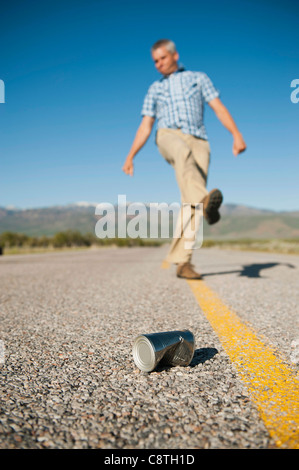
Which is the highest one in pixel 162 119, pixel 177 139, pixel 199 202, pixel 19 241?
pixel 162 119

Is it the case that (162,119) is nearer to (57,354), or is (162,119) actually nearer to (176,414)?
(57,354)

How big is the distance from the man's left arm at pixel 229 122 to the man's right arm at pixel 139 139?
899 millimetres

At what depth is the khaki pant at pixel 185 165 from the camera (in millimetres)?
4461

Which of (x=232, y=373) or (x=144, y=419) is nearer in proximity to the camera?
(x=144, y=419)

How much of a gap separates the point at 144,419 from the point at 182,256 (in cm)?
377

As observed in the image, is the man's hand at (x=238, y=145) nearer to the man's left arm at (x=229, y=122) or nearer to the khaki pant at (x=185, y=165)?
the man's left arm at (x=229, y=122)

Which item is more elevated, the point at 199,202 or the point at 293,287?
the point at 199,202

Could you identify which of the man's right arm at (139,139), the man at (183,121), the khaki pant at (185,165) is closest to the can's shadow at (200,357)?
the man at (183,121)

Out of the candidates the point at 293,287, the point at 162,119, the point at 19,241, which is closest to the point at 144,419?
the point at 293,287

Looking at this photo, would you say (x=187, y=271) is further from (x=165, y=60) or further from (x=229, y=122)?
(x=165, y=60)

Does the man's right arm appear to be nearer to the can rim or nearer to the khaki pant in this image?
the khaki pant

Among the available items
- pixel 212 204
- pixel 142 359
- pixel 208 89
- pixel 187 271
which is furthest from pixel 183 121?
pixel 142 359

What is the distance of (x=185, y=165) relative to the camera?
453 centimetres

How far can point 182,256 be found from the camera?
485cm
